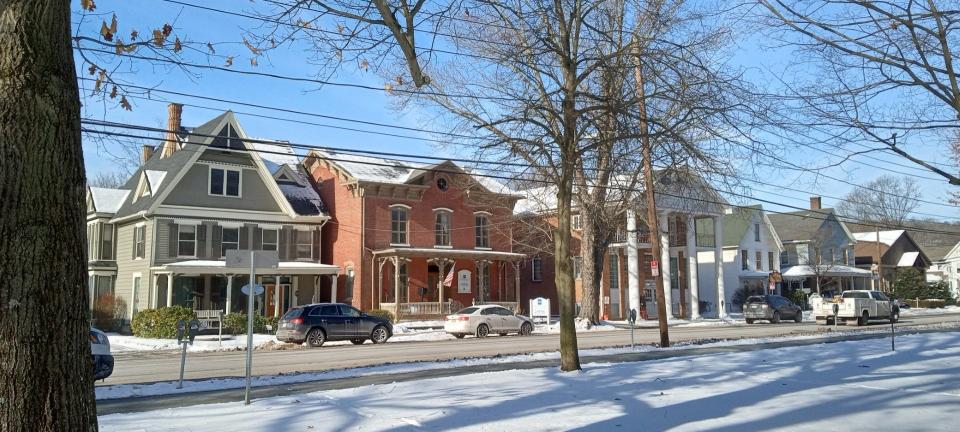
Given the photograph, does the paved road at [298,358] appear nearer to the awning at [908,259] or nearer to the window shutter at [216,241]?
the window shutter at [216,241]

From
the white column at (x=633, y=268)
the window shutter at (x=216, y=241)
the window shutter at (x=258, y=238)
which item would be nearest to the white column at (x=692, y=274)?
the white column at (x=633, y=268)

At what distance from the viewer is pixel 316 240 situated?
4006cm

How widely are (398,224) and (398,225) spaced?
54mm

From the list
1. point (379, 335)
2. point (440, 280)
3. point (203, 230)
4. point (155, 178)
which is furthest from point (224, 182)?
point (379, 335)

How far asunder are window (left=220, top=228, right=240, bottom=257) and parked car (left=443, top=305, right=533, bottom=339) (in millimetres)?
12571

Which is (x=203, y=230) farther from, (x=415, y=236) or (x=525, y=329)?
(x=525, y=329)

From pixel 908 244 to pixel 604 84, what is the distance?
71902mm

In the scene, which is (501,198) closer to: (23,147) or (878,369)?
(878,369)

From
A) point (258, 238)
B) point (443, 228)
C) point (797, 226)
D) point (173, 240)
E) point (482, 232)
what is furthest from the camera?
point (797, 226)

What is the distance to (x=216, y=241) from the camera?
36.3 metres

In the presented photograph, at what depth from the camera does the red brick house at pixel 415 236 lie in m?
39.3

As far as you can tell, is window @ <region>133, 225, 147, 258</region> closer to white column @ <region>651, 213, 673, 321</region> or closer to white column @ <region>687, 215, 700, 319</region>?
white column @ <region>651, 213, 673, 321</region>

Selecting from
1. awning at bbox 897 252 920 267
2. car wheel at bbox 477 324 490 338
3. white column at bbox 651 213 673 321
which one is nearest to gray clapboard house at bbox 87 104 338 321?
car wheel at bbox 477 324 490 338

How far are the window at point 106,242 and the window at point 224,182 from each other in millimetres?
6698
